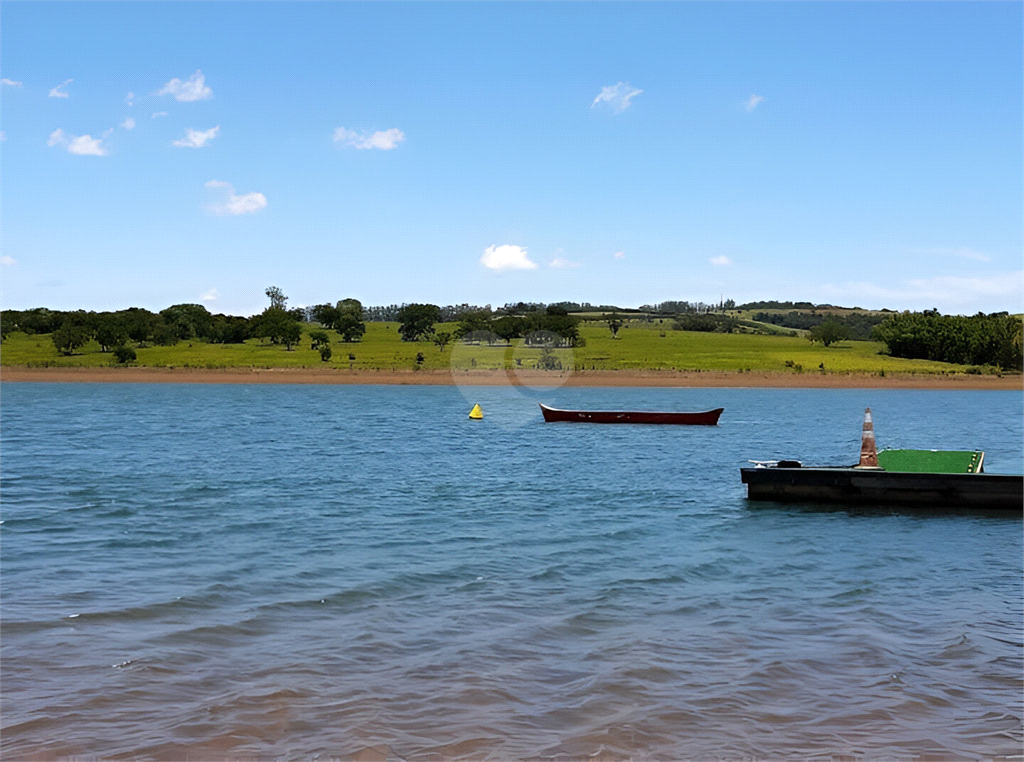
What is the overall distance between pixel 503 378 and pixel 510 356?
14.8 metres

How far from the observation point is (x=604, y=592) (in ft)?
49.0

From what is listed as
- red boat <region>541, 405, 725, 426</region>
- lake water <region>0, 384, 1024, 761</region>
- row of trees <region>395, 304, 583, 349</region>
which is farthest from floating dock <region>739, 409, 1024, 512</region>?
row of trees <region>395, 304, 583, 349</region>

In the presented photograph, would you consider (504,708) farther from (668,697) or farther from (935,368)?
(935,368)

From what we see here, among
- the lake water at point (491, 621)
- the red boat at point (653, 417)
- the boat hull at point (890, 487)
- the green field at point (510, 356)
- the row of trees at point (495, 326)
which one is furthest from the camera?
the row of trees at point (495, 326)

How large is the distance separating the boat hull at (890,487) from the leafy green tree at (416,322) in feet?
473

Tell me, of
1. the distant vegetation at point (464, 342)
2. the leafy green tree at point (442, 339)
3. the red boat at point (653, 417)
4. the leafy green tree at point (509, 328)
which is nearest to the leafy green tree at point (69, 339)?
the distant vegetation at point (464, 342)

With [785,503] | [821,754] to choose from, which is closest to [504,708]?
[821,754]

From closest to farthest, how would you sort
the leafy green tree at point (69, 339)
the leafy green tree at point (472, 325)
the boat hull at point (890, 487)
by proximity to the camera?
the boat hull at point (890, 487)
the leafy green tree at point (69, 339)
the leafy green tree at point (472, 325)

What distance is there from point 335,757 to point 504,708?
192 cm

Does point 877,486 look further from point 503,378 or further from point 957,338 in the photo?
point 957,338

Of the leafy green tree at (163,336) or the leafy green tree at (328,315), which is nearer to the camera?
the leafy green tree at (163,336)

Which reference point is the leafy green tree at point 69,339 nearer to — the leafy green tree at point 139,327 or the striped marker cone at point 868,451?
the leafy green tree at point 139,327

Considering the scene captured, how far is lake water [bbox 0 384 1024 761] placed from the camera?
9.03 metres

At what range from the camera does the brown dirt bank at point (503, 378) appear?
4776 inches
